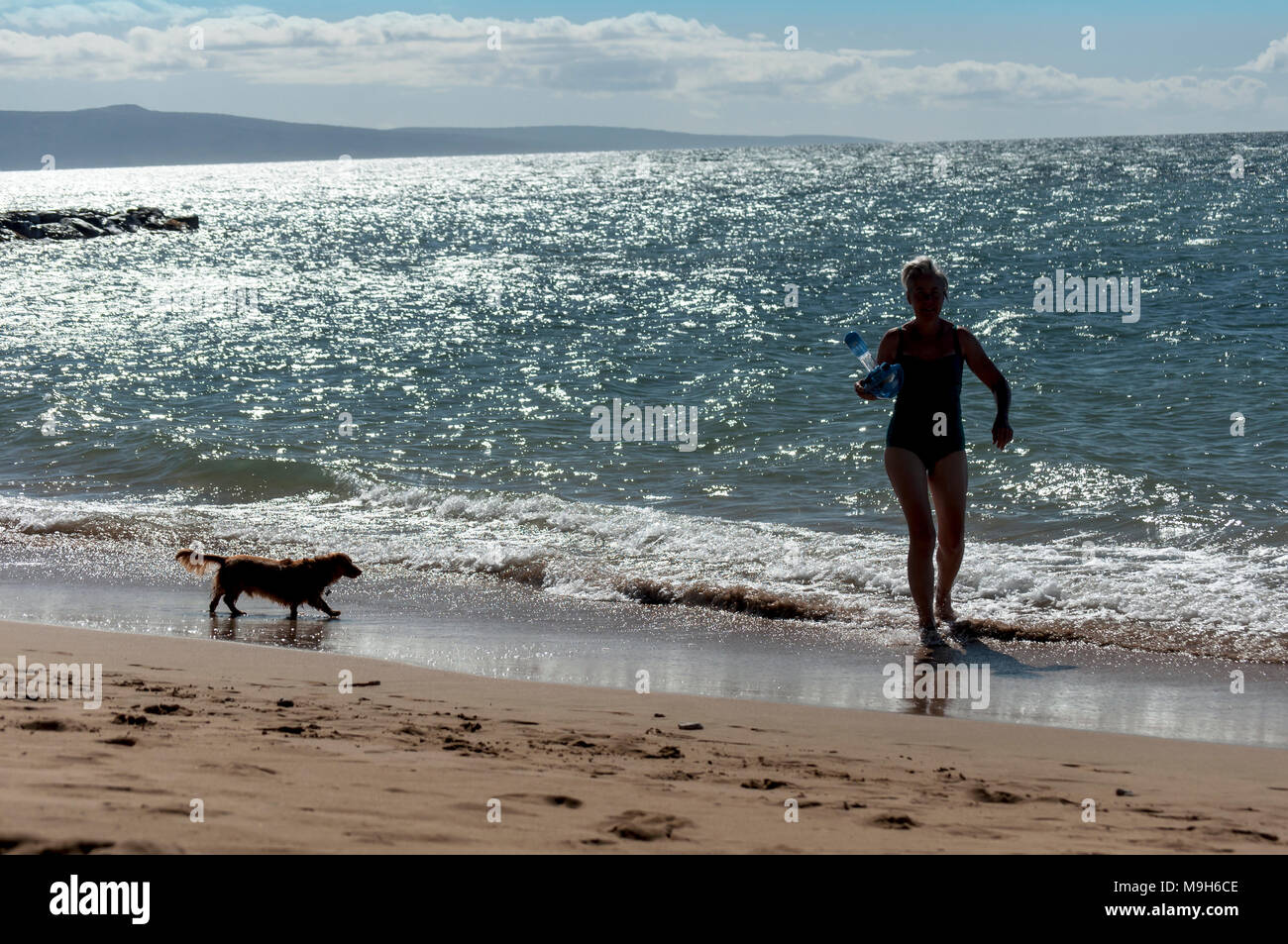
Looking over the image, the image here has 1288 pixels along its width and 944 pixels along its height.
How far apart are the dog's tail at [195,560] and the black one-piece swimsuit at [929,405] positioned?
448 centimetres

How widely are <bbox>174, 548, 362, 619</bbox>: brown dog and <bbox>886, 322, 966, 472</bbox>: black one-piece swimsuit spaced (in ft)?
12.4

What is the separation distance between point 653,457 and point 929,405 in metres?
6.37

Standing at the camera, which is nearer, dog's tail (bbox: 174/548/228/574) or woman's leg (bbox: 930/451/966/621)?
woman's leg (bbox: 930/451/966/621)

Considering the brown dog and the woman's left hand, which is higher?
the woman's left hand

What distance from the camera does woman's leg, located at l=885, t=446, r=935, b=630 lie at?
6.92m

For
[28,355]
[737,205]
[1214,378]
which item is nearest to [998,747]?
[1214,378]

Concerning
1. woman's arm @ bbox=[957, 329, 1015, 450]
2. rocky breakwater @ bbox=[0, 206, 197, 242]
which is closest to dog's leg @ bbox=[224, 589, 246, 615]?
woman's arm @ bbox=[957, 329, 1015, 450]

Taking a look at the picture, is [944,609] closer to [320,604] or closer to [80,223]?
[320,604]

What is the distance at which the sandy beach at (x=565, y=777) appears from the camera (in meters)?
3.31

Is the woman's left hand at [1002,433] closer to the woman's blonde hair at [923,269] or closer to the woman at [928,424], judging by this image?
the woman at [928,424]

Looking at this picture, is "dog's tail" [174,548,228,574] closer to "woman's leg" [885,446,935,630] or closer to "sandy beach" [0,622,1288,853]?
"sandy beach" [0,622,1288,853]

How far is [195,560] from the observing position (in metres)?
8.16

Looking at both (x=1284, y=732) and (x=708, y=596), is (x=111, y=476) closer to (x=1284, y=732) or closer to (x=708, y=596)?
(x=708, y=596)
